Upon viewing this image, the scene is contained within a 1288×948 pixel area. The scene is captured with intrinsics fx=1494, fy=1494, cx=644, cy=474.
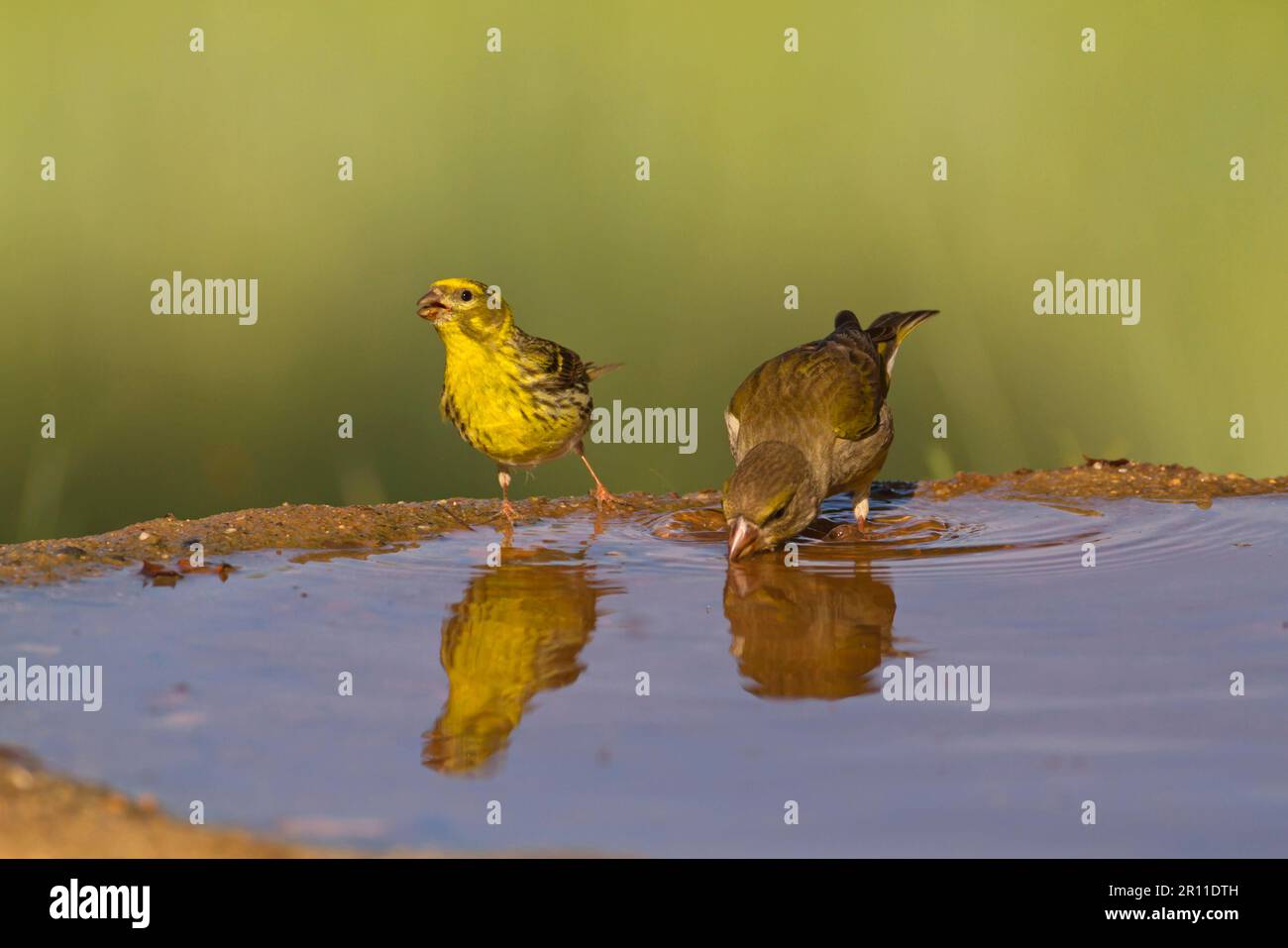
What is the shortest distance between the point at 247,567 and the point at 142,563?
1.06 ft

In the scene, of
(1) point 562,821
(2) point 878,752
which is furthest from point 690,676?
(1) point 562,821

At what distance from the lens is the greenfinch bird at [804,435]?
507 centimetres

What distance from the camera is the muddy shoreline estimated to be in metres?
4.75

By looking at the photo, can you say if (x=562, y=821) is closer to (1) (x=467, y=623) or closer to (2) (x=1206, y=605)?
(1) (x=467, y=623)

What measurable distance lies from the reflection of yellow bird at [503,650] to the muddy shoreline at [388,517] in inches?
33.2

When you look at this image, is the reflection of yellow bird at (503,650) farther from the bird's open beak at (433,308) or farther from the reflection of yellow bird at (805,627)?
the bird's open beak at (433,308)

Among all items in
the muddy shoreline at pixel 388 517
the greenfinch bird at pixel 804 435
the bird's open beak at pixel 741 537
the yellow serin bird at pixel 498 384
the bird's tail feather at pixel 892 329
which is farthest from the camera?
the bird's tail feather at pixel 892 329

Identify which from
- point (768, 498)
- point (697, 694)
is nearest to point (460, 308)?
point (768, 498)

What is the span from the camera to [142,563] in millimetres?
4734

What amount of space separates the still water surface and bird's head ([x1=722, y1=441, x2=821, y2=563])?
0.36 ft

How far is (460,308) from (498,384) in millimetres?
365

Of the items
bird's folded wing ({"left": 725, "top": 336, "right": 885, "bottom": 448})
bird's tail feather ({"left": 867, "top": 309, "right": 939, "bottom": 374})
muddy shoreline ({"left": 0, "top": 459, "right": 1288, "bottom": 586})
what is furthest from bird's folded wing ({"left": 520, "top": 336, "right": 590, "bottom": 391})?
bird's tail feather ({"left": 867, "top": 309, "right": 939, "bottom": 374})

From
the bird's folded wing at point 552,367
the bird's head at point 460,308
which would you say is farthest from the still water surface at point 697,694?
the bird's head at point 460,308

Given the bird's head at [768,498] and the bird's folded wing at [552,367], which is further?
the bird's folded wing at [552,367]
